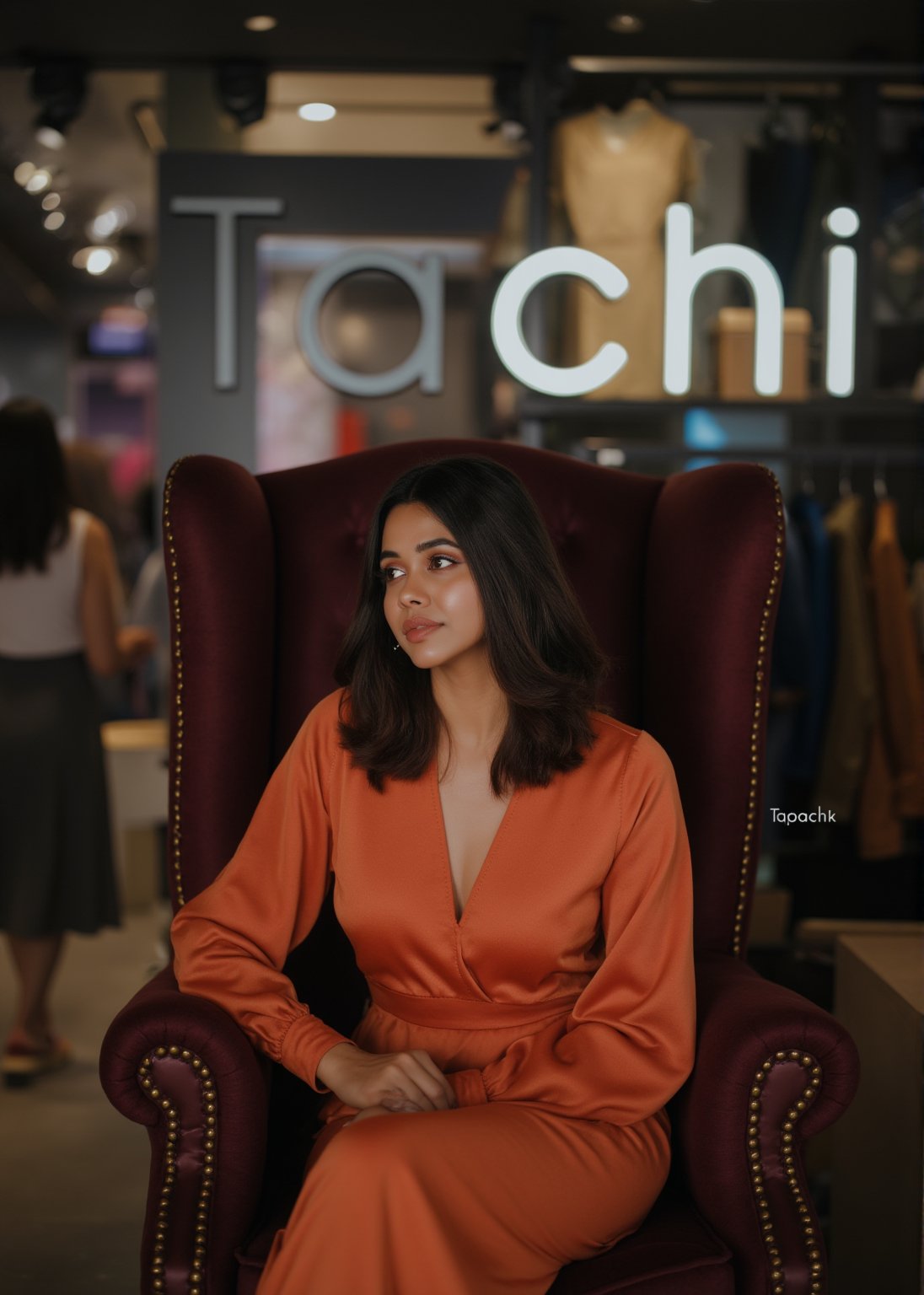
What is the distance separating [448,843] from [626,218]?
2.40 metres

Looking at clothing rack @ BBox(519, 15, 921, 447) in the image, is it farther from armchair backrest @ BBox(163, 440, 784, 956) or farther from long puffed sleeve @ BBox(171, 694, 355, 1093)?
long puffed sleeve @ BBox(171, 694, 355, 1093)

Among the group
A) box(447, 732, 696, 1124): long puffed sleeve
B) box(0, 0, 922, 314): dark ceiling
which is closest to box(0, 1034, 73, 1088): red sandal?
box(447, 732, 696, 1124): long puffed sleeve

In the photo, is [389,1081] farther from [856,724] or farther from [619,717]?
[856,724]

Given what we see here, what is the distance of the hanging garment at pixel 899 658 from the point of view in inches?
136

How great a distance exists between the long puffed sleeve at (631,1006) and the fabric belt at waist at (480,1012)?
0.02m

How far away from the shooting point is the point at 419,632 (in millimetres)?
1573

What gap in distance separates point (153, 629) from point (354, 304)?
333 cm

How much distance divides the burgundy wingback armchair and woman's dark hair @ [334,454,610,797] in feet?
0.81

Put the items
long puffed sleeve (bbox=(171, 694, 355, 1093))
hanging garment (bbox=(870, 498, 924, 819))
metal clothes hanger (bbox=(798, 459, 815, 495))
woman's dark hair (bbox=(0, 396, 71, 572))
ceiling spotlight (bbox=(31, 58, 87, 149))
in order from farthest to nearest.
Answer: ceiling spotlight (bbox=(31, 58, 87, 149)) → metal clothes hanger (bbox=(798, 459, 815, 495)) → hanging garment (bbox=(870, 498, 924, 819)) → woman's dark hair (bbox=(0, 396, 71, 572)) → long puffed sleeve (bbox=(171, 694, 355, 1093))

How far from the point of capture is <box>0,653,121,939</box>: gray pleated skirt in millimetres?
3141

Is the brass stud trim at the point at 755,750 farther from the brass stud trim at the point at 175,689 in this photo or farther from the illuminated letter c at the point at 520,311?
the illuminated letter c at the point at 520,311

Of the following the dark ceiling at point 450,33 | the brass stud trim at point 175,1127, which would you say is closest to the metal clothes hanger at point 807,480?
the dark ceiling at point 450,33

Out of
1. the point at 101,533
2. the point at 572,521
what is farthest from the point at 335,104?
the point at 572,521

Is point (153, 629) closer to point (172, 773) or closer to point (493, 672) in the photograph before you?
point (172, 773)
